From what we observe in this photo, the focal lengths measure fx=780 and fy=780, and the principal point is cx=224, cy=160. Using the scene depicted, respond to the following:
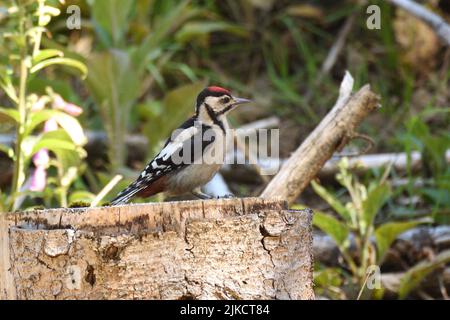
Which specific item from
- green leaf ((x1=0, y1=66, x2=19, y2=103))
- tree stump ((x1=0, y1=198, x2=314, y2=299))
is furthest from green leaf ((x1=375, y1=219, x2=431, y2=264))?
green leaf ((x1=0, y1=66, x2=19, y2=103))

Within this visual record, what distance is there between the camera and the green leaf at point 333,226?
4.46 m

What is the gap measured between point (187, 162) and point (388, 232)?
131 centimetres

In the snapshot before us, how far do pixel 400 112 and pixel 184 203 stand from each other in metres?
4.63

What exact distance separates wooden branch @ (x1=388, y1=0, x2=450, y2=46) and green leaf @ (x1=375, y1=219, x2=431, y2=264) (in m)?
1.82

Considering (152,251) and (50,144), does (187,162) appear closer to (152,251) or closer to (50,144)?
(50,144)

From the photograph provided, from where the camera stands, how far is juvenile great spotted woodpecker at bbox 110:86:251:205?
3.94 m

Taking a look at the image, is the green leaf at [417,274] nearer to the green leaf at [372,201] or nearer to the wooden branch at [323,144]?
the green leaf at [372,201]

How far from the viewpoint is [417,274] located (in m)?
4.50

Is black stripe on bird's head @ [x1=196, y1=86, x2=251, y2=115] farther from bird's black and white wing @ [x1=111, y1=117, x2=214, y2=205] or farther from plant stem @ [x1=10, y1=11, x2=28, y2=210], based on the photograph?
plant stem @ [x1=10, y1=11, x2=28, y2=210]

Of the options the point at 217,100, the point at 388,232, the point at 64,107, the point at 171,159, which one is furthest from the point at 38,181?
the point at 388,232

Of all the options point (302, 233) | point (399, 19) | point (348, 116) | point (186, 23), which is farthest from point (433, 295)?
point (186, 23)

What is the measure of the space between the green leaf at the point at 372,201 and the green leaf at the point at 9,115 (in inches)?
80.0

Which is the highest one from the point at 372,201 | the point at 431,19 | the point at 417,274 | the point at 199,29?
the point at 199,29
